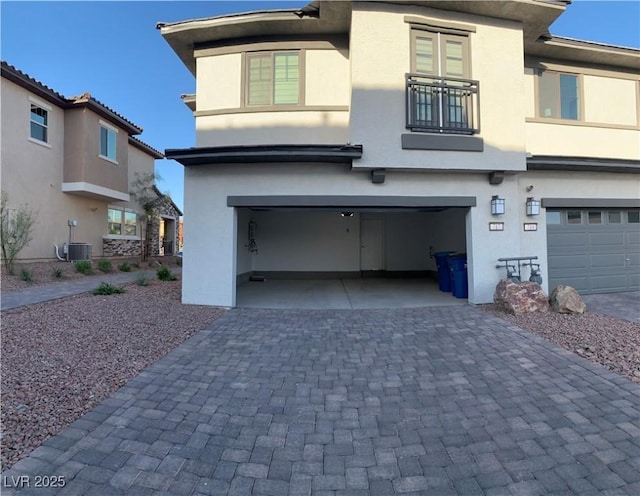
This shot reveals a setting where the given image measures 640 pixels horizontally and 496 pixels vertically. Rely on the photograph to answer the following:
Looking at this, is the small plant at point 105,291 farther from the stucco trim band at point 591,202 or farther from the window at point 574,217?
the window at point 574,217

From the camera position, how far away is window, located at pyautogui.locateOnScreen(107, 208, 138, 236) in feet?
52.6

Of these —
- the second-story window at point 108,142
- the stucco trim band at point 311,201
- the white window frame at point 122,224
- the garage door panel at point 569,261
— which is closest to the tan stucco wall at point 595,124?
the garage door panel at point 569,261

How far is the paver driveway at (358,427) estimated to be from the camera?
216 cm

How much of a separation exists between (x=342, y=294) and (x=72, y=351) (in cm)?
614

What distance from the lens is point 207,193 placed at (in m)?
7.14

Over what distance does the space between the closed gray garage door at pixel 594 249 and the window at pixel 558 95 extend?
8.80ft

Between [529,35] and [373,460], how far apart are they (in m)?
9.82

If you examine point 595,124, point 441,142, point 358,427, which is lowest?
point 358,427

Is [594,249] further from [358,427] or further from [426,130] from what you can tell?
[358,427]

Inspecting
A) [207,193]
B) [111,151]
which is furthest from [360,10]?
[111,151]

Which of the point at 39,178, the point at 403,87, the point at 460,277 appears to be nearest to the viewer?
the point at 403,87

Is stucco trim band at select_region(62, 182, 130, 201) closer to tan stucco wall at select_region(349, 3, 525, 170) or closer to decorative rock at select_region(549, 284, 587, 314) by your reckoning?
tan stucco wall at select_region(349, 3, 525, 170)

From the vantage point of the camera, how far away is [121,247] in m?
16.3

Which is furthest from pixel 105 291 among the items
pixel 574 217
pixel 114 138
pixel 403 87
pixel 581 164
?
pixel 574 217
